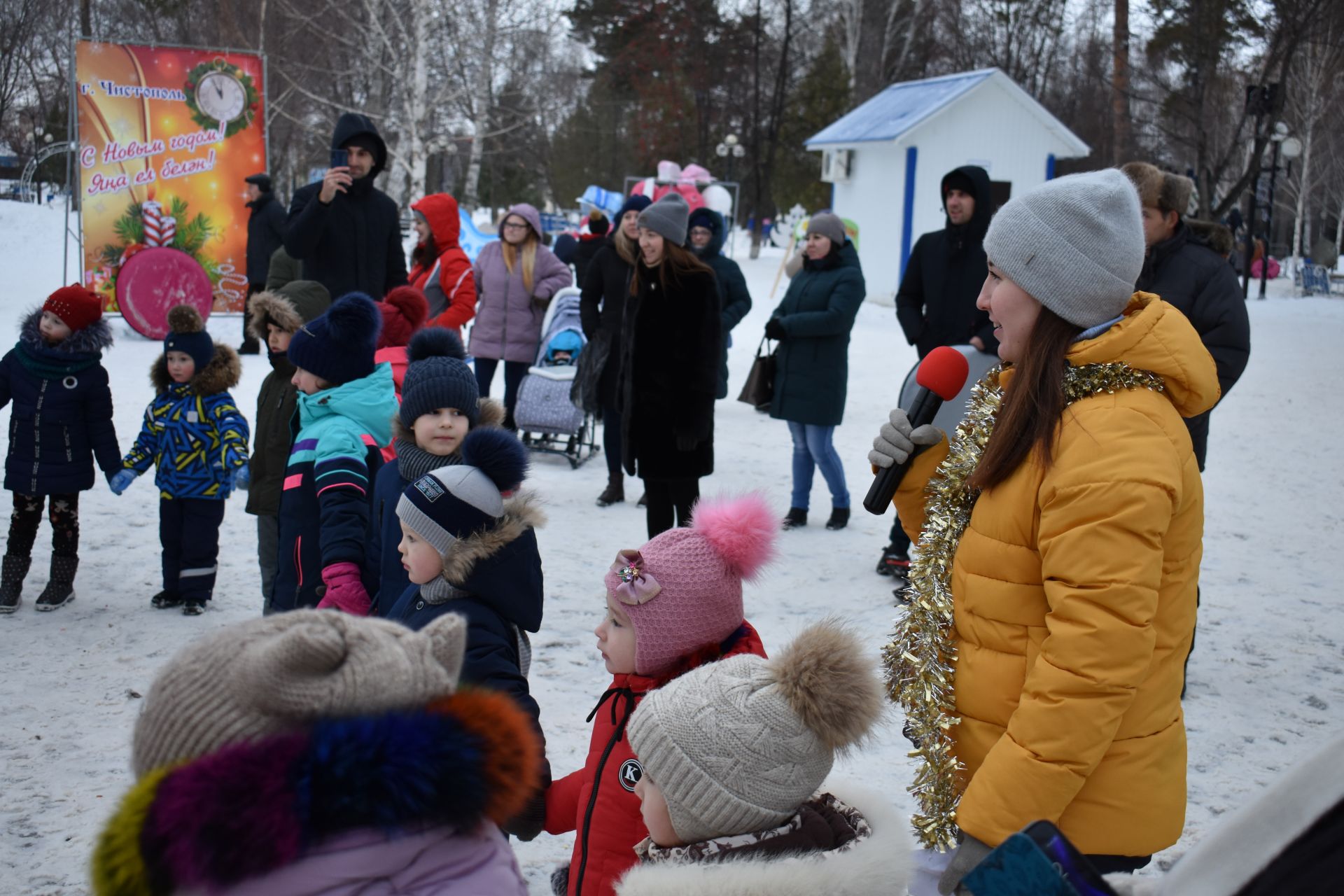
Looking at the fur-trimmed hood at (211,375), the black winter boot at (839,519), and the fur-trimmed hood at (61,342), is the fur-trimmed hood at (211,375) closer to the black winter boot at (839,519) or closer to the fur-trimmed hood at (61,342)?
the fur-trimmed hood at (61,342)

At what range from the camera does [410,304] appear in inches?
201

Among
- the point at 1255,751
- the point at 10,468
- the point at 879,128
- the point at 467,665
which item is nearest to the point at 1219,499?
the point at 1255,751

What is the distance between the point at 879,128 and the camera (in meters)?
22.6

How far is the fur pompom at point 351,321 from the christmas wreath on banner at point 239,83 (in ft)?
38.8

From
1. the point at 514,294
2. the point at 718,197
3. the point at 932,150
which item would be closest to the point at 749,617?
the point at 514,294

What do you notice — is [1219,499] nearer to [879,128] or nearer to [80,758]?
[80,758]

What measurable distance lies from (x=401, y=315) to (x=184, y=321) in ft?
3.31

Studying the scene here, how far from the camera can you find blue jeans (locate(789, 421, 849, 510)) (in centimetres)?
670

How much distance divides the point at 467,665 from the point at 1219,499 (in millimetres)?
7010

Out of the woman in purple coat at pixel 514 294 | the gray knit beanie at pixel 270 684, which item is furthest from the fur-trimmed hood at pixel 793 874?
the woman in purple coat at pixel 514 294

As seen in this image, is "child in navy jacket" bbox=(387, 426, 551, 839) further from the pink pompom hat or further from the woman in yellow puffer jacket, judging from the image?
the woman in yellow puffer jacket

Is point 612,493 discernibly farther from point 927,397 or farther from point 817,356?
point 927,397

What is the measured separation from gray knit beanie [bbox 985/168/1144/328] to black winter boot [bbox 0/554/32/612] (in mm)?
4918

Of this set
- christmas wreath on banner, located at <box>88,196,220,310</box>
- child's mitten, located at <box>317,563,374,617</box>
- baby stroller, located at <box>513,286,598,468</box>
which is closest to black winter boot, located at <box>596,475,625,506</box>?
baby stroller, located at <box>513,286,598,468</box>
